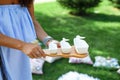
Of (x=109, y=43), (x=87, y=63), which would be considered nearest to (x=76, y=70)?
(x=87, y=63)

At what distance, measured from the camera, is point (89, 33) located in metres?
6.91

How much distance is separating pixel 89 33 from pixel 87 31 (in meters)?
0.16

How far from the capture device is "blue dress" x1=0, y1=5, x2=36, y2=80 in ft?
6.41

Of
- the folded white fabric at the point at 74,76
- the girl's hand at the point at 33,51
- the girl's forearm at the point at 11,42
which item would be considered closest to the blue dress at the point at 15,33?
the girl's forearm at the point at 11,42

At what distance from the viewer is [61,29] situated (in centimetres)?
716

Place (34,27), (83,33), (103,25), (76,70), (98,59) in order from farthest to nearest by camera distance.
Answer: (103,25)
(83,33)
(98,59)
(76,70)
(34,27)

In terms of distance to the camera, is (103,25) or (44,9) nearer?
(103,25)

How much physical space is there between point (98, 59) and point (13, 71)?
333 cm

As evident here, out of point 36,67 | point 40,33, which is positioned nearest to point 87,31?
point 36,67

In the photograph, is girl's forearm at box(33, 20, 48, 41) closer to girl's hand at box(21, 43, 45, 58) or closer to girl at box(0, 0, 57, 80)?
girl at box(0, 0, 57, 80)

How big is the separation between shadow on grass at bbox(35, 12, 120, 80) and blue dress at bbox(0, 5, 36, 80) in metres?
2.60

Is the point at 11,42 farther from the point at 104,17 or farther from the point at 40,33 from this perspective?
the point at 104,17

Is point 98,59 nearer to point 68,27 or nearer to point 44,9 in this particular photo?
point 68,27

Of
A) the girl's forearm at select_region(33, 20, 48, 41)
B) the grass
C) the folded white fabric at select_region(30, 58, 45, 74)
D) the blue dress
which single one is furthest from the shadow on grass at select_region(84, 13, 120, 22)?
the blue dress
